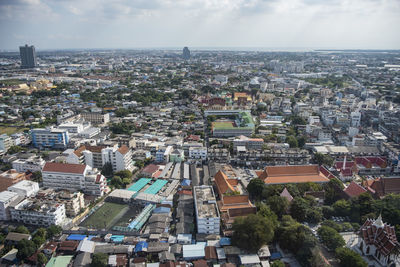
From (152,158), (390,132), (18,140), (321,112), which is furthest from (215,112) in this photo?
(18,140)

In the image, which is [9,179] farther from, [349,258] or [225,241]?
[349,258]

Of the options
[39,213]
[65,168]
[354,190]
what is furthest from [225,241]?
[65,168]

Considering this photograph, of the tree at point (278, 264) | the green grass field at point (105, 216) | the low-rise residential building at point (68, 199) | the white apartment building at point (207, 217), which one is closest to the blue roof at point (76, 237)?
the green grass field at point (105, 216)

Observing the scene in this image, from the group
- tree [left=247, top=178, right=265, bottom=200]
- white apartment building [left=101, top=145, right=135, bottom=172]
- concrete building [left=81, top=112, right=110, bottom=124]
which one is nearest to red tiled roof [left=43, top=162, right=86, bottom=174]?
white apartment building [left=101, top=145, right=135, bottom=172]

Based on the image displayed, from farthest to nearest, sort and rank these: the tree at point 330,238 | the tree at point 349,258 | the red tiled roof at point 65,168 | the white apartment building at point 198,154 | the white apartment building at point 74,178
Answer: the white apartment building at point 198,154
the red tiled roof at point 65,168
the white apartment building at point 74,178
the tree at point 330,238
the tree at point 349,258

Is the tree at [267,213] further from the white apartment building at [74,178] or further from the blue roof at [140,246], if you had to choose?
the white apartment building at [74,178]

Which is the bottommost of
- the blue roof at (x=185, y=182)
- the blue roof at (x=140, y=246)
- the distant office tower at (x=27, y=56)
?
the blue roof at (x=140, y=246)
